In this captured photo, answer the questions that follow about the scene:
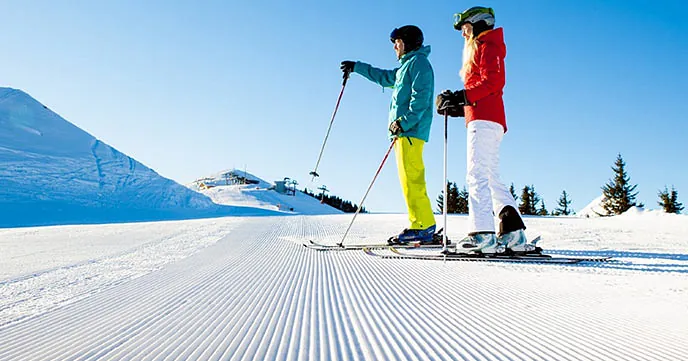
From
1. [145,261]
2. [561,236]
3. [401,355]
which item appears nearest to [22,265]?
[145,261]

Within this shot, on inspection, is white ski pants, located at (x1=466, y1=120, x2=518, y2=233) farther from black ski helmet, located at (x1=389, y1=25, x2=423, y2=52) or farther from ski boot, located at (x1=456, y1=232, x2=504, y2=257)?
black ski helmet, located at (x1=389, y1=25, x2=423, y2=52)

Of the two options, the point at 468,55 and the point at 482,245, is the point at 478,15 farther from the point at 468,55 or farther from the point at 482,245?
the point at 482,245

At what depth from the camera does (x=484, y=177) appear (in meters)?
3.32

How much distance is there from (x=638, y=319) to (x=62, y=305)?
2.17m

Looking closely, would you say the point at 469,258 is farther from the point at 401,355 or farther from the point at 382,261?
the point at 401,355

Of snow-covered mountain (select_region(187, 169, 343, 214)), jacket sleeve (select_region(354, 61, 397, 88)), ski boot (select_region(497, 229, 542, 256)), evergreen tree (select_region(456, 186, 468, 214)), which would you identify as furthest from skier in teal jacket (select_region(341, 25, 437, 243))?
evergreen tree (select_region(456, 186, 468, 214))

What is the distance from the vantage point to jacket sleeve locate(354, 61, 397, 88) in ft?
16.8

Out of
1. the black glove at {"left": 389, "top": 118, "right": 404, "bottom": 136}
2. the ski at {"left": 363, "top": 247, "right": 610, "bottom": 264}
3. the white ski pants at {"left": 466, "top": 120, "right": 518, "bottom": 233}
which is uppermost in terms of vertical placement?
the black glove at {"left": 389, "top": 118, "right": 404, "bottom": 136}

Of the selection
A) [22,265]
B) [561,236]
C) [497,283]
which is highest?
[561,236]

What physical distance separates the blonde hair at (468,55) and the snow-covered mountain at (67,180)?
14.4 m

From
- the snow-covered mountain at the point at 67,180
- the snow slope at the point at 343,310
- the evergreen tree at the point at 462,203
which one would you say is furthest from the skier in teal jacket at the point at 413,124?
the evergreen tree at the point at 462,203

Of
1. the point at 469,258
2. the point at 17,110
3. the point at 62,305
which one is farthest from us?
the point at 17,110

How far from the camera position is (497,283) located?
83.4 inches

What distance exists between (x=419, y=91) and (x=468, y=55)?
2.45ft
